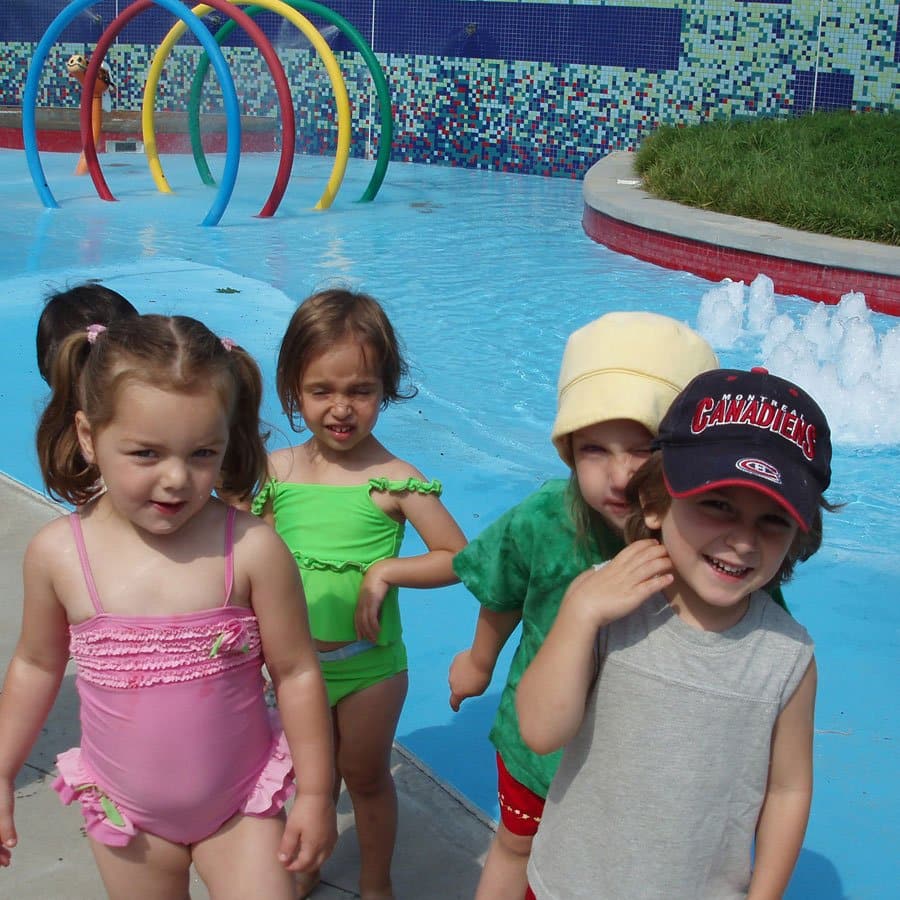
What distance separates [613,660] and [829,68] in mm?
17109

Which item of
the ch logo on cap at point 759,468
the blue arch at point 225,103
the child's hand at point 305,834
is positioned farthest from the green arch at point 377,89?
the ch logo on cap at point 759,468

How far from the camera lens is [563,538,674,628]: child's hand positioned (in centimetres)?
183

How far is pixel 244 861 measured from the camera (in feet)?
7.06

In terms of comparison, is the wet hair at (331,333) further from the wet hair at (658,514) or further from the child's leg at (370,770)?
the wet hair at (658,514)

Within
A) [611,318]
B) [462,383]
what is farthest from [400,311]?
[611,318]

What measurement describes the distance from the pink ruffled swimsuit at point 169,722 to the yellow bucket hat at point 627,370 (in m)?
0.64

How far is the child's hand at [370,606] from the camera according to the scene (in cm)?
269

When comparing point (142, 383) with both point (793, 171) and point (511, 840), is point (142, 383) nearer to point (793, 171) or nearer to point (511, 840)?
point (511, 840)

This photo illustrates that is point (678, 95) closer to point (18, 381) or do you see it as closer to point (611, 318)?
point (18, 381)

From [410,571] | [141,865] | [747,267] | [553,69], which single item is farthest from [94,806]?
[553,69]

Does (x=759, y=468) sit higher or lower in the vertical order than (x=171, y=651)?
higher

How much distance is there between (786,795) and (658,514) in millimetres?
461

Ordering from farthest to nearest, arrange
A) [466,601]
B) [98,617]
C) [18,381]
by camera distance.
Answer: [18,381], [466,601], [98,617]

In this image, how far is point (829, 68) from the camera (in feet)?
57.0
